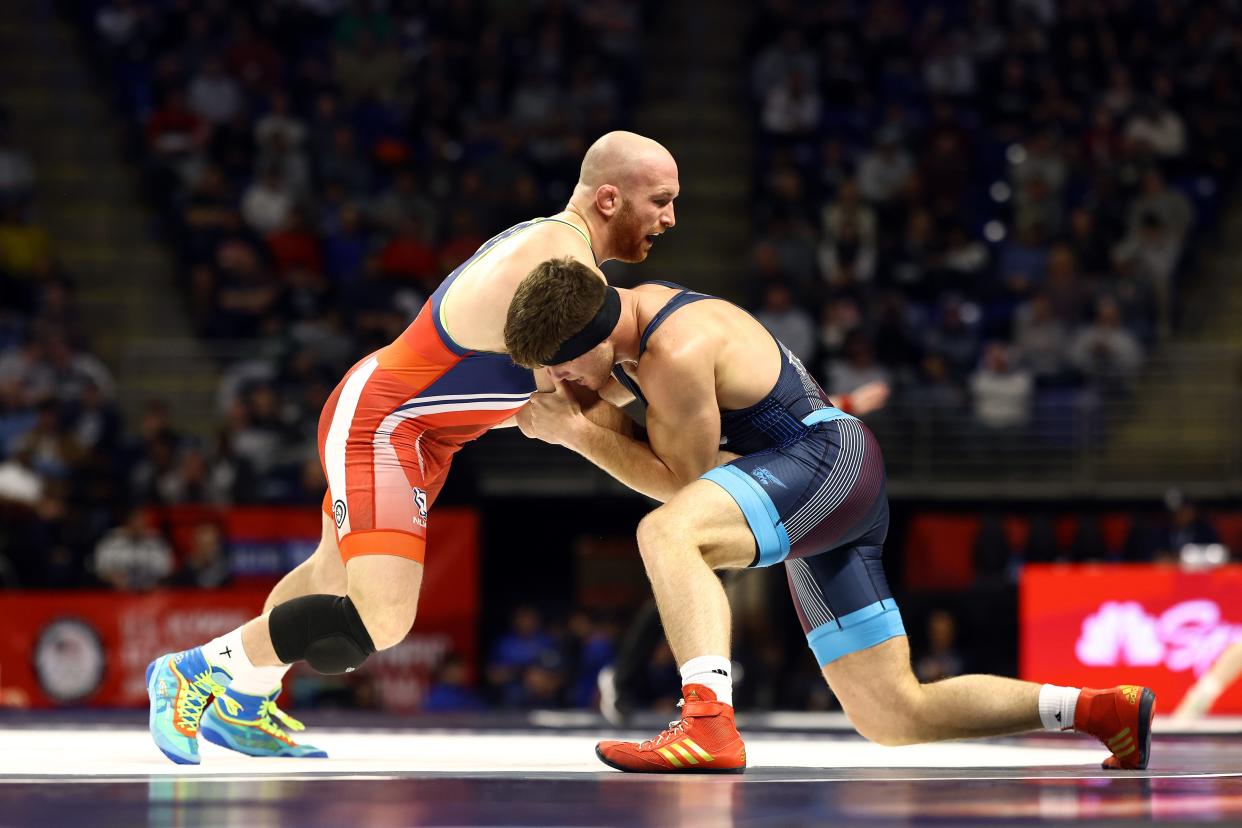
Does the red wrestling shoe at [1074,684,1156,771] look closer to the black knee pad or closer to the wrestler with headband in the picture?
the wrestler with headband

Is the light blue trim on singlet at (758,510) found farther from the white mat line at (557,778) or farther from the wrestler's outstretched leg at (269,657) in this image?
the wrestler's outstretched leg at (269,657)

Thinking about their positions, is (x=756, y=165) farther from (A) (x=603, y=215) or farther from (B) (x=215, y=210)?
(A) (x=603, y=215)

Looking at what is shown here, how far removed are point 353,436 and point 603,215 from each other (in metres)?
0.83

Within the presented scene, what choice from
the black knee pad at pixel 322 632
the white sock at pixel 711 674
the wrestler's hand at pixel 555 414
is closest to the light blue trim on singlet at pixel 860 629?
the white sock at pixel 711 674

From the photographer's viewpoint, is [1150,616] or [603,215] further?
[1150,616]

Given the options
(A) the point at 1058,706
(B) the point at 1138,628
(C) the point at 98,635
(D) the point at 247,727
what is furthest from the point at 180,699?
(B) the point at 1138,628

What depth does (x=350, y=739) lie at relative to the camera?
551 centimetres

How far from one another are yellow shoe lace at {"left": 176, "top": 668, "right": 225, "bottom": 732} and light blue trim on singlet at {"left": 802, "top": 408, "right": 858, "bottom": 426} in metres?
1.59

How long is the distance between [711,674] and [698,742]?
0.14 meters

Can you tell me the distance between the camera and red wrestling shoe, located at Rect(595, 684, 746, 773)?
3627 mm

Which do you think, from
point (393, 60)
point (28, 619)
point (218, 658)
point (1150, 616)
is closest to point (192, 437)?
point (28, 619)

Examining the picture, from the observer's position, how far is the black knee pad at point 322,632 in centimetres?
406

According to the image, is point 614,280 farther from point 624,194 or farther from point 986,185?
point 624,194

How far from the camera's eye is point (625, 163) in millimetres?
4320
